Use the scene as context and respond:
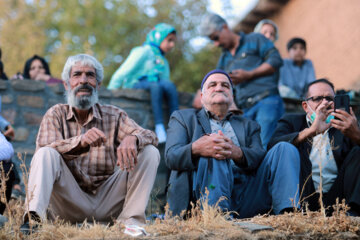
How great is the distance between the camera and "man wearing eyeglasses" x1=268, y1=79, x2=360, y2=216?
165 inches

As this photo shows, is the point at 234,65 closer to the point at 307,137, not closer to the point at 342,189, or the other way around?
the point at 307,137

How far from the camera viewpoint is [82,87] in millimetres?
4387

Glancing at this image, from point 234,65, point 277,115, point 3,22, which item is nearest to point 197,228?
point 277,115

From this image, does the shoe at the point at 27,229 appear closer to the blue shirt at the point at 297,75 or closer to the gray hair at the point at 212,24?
the gray hair at the point at 212,24

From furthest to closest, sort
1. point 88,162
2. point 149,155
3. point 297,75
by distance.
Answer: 1. point 297,75
2. point 88,162
3. point 149,155

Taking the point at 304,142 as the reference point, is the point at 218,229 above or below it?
below

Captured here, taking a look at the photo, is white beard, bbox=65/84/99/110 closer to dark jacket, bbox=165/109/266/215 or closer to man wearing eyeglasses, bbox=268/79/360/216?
dark jacket, bbox=165/109/266/215

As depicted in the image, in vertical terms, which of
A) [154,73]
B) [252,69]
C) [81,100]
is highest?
[154,73]

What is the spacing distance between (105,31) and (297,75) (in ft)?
31.2

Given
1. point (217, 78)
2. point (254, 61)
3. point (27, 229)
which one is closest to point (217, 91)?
point (217, 78)

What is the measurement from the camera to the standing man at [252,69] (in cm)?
575

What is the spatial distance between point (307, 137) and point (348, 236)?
52.1 inches

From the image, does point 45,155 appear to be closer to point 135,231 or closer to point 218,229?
point 135,231

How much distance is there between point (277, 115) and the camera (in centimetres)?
575
